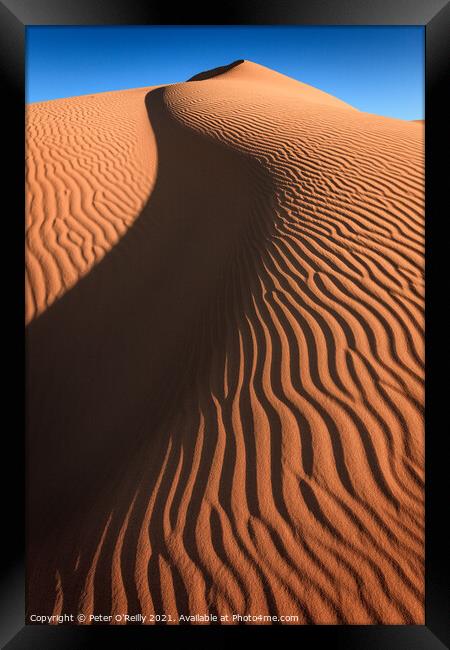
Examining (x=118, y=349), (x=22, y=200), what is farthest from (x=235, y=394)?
(x=22, y=200)

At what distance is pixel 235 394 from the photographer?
2746mm

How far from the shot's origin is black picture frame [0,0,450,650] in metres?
2.00

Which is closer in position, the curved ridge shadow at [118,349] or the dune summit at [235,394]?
the dune summit at [235,394]

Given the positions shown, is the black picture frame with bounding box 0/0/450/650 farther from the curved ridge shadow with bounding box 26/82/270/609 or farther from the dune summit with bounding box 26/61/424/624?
the curved ridge shadow with bounding box 26/82/270/609

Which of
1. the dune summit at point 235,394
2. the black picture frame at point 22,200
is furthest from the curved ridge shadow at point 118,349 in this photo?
the black picture frame at point 22,200

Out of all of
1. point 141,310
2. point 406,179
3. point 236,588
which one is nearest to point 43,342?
point 141,310

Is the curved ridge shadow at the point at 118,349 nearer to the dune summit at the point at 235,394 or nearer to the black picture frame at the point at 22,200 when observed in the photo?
the dune summit at the point at 235,394

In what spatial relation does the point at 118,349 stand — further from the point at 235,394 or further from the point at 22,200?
the point at 22,200

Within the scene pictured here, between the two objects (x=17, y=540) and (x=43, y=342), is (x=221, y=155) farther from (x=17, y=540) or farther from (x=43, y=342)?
(x=17, y=540)

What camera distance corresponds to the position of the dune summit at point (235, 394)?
1.96 meters

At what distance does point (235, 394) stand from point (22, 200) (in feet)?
6.23

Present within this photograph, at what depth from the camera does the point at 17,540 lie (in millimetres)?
2184

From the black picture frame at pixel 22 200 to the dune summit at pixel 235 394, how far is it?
0.37 feet

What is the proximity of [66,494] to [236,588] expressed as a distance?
162 cm
